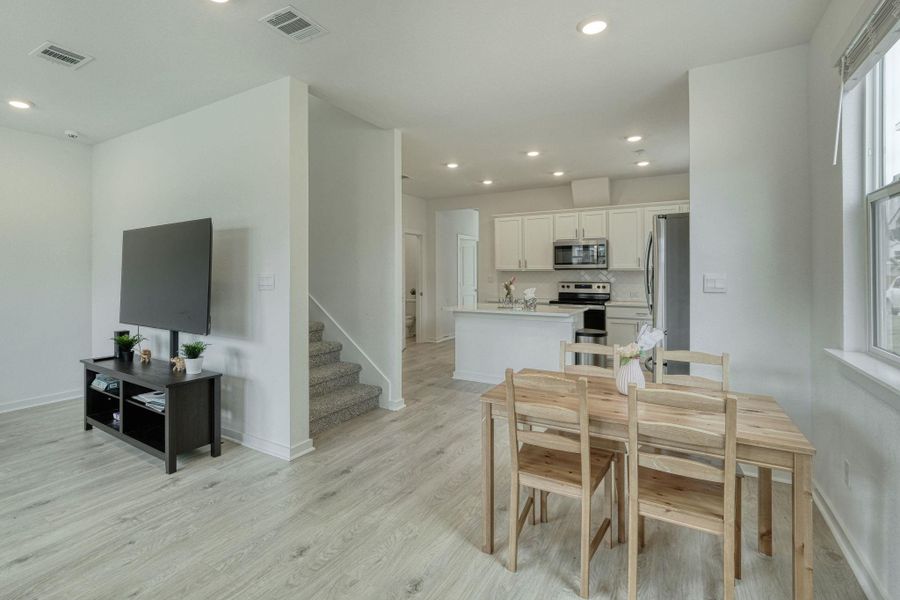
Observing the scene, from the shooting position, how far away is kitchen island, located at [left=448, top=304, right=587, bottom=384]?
481cm

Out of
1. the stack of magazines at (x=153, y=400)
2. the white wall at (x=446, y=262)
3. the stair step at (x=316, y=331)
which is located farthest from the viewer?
the white wall at (x=446, y=262)

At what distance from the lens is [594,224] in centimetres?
652

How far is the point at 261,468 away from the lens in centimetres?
297

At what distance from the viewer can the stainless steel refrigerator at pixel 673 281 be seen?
334 cm

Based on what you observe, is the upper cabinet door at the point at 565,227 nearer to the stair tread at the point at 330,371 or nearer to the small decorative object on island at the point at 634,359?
the stair tread at the point at 330,371

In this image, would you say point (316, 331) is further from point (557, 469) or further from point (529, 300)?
point (557, 469)

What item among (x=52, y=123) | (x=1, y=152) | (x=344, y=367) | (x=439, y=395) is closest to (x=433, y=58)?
(x=344, y=367)

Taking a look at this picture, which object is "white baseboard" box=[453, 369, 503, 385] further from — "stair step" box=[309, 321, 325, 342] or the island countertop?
"stair step" box=[309, 321, 325, 342]

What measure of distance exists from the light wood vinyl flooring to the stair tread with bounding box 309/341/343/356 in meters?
1.19

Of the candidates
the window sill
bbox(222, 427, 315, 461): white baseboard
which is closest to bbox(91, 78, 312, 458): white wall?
bbox(222, 427, 315, 461): white baseboard

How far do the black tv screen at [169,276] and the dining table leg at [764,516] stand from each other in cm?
339

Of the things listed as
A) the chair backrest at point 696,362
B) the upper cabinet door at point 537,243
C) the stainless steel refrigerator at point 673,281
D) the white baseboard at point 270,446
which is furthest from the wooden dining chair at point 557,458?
the upper cabinet door at point 537,243

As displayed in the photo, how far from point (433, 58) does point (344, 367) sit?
9.56ft

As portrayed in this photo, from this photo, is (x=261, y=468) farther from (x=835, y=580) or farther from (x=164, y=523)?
(x=835, y=580)
